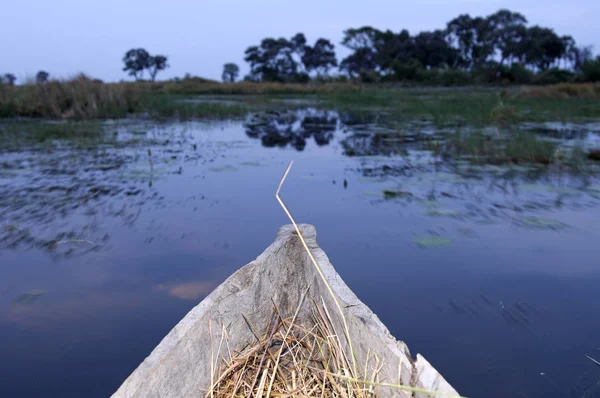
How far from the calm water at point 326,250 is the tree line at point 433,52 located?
28.4 meters

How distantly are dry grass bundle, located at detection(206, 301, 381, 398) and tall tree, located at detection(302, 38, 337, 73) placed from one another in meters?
46.5

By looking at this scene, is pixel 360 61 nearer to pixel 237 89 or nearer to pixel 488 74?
pixel 488 74

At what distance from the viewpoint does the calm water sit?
2408 mm

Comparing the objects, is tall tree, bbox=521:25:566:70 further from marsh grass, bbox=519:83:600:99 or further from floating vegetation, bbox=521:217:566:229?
floating vegetation, bbox=521:217:566:229

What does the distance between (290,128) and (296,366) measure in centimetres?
942

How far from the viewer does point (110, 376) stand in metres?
2.29

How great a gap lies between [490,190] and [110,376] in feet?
13.3

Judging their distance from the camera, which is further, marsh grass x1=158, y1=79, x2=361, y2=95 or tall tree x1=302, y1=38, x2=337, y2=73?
tall tree x1=302, y1=38, x2=337, y2=73

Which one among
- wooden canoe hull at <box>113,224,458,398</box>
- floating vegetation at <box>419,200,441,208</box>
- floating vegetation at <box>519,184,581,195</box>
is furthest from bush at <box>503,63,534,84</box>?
wooden canoe hull at <box>113,224,458,398</box>

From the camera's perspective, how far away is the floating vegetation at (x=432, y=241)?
12.3 ft

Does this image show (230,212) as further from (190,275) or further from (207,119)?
(207,119)

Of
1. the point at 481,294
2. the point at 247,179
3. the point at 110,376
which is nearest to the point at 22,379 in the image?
the point at 110,376

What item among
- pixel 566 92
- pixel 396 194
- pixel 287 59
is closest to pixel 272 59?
pixel 287 59

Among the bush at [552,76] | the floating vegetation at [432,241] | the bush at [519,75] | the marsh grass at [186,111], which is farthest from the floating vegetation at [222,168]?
the bush at [519,75]
